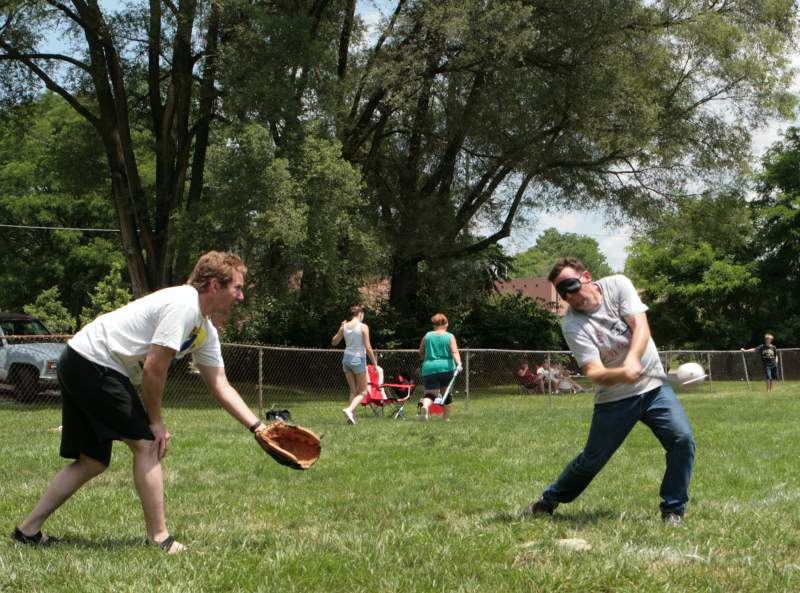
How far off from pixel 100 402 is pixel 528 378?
18471 mm

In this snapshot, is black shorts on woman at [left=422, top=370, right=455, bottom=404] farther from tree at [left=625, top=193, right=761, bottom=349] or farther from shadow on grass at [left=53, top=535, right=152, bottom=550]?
tree at [left=625, top=193, right=761, bottom=349]

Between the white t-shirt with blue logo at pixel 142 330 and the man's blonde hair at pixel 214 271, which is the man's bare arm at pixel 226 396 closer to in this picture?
the white t-shirt with blue logo at pixel 142 330

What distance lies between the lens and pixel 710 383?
1033 inches

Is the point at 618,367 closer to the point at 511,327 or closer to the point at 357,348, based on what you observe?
the point at 357,348

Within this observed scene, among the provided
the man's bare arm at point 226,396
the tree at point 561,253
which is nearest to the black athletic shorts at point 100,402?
the man's bare arm at point 226,396

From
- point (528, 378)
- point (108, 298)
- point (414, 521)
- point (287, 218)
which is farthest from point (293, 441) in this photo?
point (108, 298)

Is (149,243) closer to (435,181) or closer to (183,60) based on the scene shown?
(183,60)

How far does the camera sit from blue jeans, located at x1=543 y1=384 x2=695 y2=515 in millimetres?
5438

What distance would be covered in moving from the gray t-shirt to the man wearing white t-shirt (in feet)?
6.61

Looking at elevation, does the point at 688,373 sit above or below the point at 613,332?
below

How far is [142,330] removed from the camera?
4.71 m

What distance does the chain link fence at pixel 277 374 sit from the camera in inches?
676

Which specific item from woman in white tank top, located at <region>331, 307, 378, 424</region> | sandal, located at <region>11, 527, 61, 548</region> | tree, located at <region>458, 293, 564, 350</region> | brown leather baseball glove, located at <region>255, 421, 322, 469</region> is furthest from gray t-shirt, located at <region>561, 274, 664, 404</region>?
tree, located at <region>458, 293, 564, 350</region>

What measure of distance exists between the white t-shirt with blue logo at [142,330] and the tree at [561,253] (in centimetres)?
14539
